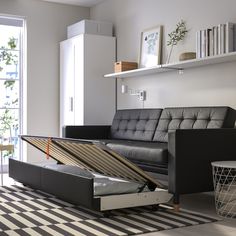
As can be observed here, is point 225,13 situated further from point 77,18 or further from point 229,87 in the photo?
point 77,18

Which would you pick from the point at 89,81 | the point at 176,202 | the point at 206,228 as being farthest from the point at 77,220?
the point at 89,81

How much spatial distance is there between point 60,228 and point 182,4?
3.37 meters

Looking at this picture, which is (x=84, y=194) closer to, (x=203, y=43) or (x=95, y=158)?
(x=95, y=158)

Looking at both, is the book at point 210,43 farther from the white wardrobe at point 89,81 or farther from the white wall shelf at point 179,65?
the white wardrobe at point 89,81

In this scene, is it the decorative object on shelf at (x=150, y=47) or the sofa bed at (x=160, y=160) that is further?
the decorative object on shelf at (x=150, y=47)

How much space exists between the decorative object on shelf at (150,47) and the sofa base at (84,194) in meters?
2.29

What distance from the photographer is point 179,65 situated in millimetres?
5113

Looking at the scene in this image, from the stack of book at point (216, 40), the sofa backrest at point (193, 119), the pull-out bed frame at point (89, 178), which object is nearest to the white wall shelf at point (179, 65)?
the stack of book at point (216, 40)

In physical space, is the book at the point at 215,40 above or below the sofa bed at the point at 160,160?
above

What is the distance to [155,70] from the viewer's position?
562 centimetres

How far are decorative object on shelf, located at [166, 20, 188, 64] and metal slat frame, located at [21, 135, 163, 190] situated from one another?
1.89 m

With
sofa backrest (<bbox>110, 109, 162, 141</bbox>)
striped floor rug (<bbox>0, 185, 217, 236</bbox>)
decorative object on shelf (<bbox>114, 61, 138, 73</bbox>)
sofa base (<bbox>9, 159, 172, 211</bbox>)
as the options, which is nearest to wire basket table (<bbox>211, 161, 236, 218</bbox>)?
striped floor rug (<bbox>0, 185, 217, 236</bbox>)

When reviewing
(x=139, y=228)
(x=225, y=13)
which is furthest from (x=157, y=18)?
(x=139, y=228)

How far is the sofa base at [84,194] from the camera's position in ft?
11.6
